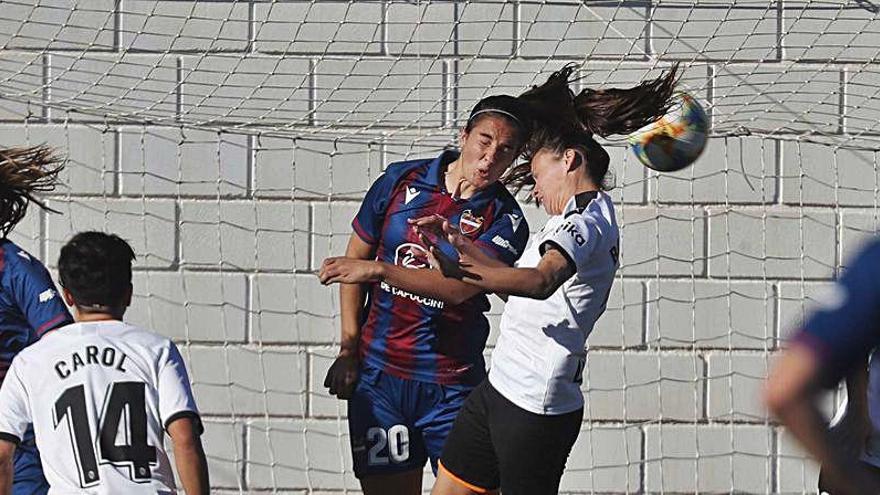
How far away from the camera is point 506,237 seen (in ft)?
15.5

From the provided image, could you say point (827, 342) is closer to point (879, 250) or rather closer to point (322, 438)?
point (879, 250)

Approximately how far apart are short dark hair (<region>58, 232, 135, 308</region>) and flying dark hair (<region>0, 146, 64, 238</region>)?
968mm

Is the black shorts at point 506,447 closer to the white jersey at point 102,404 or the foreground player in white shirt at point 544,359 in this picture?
the foreground player in white shirt at point 544,359

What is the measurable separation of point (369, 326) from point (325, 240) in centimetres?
86

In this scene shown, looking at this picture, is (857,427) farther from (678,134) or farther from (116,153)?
(116,153)

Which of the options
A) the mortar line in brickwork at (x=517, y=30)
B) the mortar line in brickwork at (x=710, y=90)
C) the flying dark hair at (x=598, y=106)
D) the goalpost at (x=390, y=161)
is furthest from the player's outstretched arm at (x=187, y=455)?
the mortar line in brickwork at (x=710, y=90)

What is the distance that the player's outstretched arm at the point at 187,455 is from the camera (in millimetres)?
3480

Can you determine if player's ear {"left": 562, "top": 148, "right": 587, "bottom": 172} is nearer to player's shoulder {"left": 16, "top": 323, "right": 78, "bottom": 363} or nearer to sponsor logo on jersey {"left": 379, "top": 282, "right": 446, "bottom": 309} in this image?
sponsor logo on jersey {"left": 379, "top": 282, "right": 446, "bottom": 309}

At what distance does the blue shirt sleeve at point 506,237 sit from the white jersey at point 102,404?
1.39 m

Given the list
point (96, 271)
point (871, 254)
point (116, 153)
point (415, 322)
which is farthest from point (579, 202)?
point (116, 153)

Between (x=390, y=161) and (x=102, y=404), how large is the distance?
2.34m

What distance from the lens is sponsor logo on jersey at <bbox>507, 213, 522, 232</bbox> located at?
4.74 m

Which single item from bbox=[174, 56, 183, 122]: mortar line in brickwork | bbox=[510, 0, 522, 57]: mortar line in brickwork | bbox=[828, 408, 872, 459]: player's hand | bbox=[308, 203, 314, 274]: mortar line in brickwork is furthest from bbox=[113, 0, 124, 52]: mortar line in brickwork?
bbox=[828, 408, 872, 459]: player's hand

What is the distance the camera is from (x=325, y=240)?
18.5 ft
